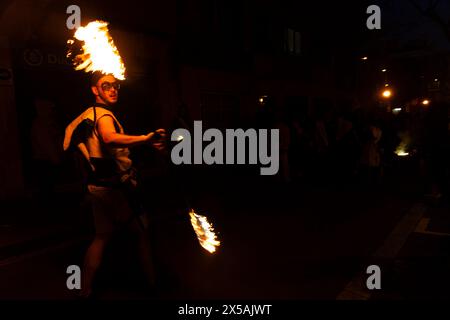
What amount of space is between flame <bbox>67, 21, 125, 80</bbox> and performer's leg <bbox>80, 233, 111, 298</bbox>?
4.84 ft

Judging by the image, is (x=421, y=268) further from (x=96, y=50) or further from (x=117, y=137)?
(x=96, y=50)

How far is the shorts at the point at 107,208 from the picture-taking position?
3.76m

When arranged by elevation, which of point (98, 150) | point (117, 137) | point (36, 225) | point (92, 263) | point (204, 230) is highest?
point (117, 137)

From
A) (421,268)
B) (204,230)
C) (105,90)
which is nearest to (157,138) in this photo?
(105,90)

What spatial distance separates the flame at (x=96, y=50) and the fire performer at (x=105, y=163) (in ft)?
0.28

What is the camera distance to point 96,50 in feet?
12.5

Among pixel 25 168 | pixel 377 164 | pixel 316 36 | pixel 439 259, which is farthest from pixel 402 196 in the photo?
pixel 316 36

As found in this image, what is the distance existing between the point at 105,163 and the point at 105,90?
649 millimetres

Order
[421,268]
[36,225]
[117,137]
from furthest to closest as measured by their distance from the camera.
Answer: [36,225] → [421,268] → [117,137]

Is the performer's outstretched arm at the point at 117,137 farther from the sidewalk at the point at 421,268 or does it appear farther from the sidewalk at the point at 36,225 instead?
the sidewalk at the point at 36,225

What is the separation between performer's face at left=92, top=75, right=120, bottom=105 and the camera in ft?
12.6

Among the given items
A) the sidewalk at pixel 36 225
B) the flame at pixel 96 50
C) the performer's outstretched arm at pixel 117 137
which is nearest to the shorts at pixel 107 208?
the performer's outstretched arm at pixel 117 137
